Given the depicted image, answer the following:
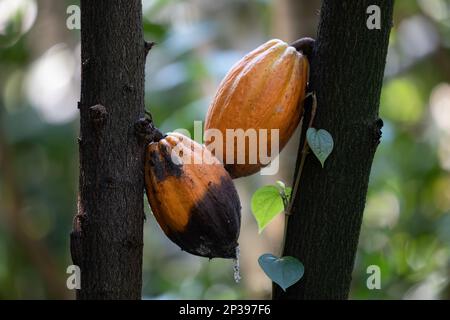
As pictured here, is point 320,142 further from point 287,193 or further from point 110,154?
point 110,154

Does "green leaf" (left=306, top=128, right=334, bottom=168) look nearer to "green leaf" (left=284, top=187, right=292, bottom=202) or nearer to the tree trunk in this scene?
"green leaf" (left=284, top=187, right=292, bottom=202)

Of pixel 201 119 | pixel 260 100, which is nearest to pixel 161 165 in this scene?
pixel 260 100

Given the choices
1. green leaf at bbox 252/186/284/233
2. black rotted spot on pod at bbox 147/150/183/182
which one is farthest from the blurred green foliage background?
black rotted spot on pod at bbox 147/150/183/182

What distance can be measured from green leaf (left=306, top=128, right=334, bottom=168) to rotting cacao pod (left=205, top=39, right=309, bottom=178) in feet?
0.23

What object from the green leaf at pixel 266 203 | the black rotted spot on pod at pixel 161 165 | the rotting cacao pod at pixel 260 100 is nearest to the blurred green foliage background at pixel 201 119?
the green leaf at pixel 266 203

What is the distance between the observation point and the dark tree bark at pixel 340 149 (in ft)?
3.35

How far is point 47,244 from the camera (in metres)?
3.25

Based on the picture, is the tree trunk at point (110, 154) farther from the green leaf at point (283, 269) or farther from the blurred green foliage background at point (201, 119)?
the blurred green foliage background at point (201, 119)

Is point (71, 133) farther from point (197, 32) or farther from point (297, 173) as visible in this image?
point (297, 173)

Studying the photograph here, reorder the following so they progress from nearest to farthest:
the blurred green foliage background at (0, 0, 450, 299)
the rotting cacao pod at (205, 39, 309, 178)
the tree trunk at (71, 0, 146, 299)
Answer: the tree trunk at (71, 0, 146, 299) < the rotting cacao pod at (205, 39, 309, 178) < the blurred green foliage background at (0, 0, 450, 299)

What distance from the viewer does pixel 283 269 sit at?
1017mm

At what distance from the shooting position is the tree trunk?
940 mm

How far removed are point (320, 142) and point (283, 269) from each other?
0.66 feet
